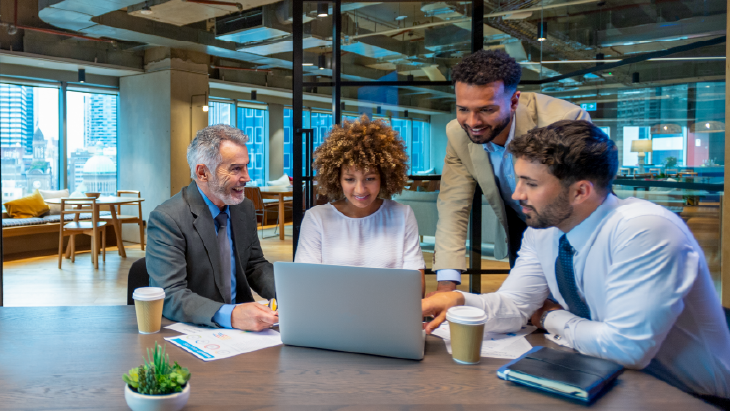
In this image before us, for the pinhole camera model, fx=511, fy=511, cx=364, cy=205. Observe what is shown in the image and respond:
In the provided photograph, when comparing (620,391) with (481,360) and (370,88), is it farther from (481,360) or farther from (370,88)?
(370,88)

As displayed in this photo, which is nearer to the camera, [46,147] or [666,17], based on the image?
[666,17]

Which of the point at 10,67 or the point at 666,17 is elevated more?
the point at 10,67

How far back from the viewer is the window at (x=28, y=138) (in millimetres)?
7918

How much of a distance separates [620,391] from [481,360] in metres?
0.31

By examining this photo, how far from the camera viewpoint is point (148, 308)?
55.0 inches

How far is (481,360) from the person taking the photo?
1.24 metres

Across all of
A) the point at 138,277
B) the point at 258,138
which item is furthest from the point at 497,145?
the point at 258,138

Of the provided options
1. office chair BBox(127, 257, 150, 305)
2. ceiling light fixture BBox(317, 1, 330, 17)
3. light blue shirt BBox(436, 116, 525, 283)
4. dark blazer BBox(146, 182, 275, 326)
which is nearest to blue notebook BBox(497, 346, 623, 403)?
light blue shirt BBox(436, 116, 525, 283)

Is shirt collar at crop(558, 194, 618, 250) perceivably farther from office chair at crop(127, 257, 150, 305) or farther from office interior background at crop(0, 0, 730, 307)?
office chair at crop(127, 257, 150, 305)

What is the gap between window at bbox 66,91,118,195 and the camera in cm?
861

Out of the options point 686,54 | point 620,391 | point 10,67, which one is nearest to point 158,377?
point 620,391

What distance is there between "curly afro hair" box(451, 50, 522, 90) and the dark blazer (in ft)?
3.30

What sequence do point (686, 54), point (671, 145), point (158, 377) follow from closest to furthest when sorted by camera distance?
point (158, 377)
point (686, 54)
point (671, 145)

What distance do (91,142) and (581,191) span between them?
30.6 ft
